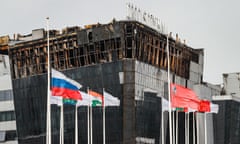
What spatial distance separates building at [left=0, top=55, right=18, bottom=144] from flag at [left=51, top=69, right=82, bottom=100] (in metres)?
57.6

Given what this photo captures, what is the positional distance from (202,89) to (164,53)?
16844 millimetres

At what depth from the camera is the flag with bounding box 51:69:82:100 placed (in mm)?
64000

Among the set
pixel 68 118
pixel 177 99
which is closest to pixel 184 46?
pixel 68 118

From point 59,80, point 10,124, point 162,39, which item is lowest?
point 10,124

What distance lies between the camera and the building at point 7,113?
123312 mm

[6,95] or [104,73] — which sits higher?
[104,73]

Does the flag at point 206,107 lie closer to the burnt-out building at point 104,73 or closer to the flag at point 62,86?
the burnt-out building at point 104,73

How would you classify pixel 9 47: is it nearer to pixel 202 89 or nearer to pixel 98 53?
pixel 98 53

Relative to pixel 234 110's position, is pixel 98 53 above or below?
above

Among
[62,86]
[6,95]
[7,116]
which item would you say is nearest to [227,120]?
[7,116]

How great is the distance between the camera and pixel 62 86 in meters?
65.0

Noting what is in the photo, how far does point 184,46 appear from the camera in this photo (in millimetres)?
126000

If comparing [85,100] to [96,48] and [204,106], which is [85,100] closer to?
[204,106]

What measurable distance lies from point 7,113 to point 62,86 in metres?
61.6
